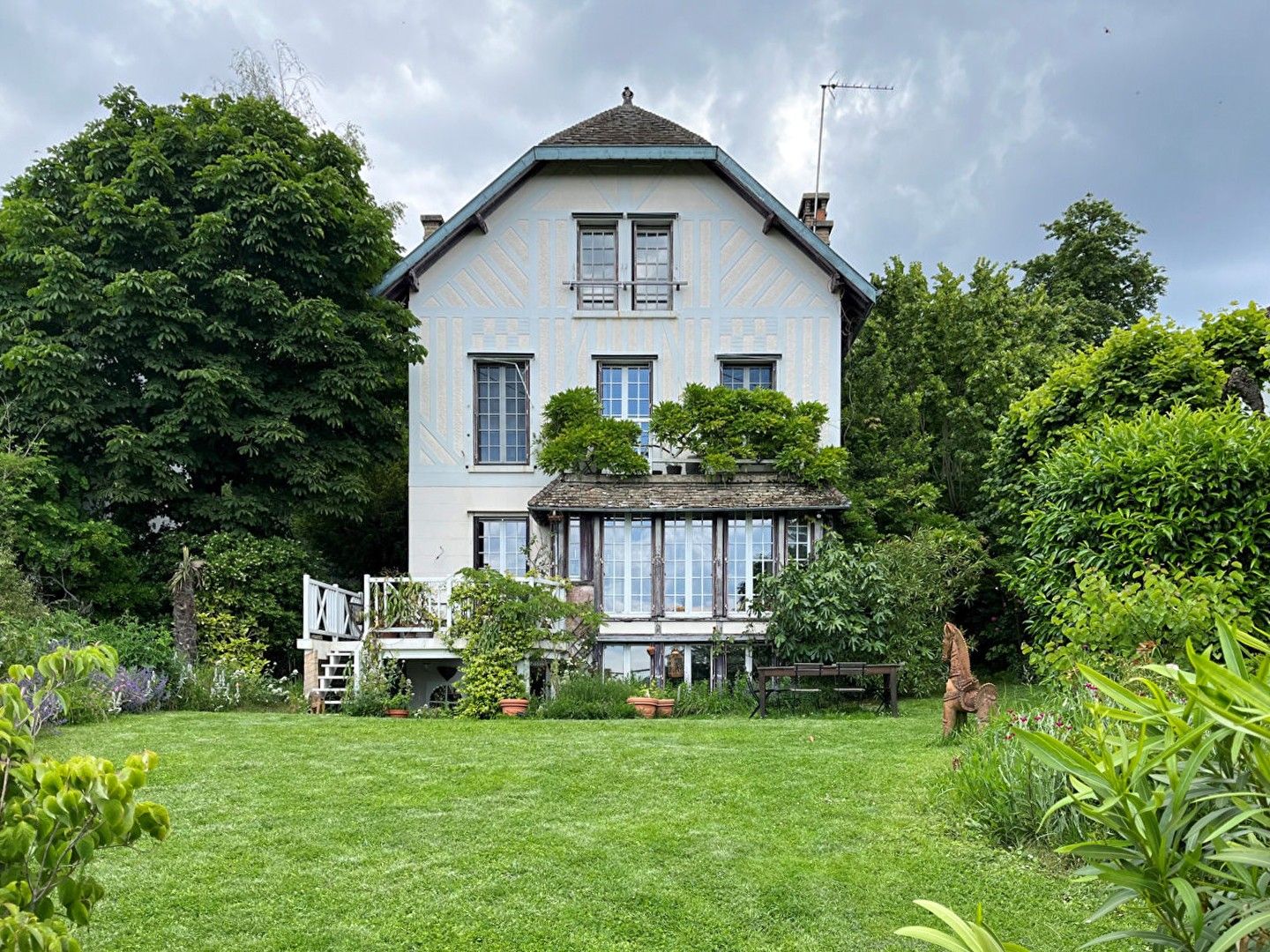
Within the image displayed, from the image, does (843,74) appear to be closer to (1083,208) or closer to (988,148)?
(988,148)

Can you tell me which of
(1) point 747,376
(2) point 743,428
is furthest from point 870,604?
(1) point 747,376

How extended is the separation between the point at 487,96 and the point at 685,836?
43.7 feet

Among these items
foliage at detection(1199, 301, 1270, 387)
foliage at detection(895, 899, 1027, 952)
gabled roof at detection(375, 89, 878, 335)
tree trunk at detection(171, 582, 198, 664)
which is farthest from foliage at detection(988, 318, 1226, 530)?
tree trunk at detection(171, 582, 198, 664)

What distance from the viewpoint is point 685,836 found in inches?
214

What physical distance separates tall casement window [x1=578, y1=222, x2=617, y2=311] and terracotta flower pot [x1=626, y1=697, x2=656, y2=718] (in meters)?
7.87

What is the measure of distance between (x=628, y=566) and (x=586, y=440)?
2.31 metres

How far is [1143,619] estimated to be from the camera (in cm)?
651

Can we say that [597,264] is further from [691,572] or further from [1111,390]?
[1111,390]

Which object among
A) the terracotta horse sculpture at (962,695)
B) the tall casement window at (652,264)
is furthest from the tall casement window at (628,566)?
the terracotta horse sculpture at (962,695)

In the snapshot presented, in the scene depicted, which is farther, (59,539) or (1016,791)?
(59,539)

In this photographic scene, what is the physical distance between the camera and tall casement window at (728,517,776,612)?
14.6 m

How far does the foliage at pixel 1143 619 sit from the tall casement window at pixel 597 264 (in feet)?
36.8

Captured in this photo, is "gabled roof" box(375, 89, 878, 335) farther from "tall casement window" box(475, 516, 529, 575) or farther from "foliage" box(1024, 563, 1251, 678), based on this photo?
"foliage" box(1024, 563, 1251, 678)

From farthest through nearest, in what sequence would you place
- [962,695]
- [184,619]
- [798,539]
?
1. [798,539]
2. [184,619]
3. [962,695]
